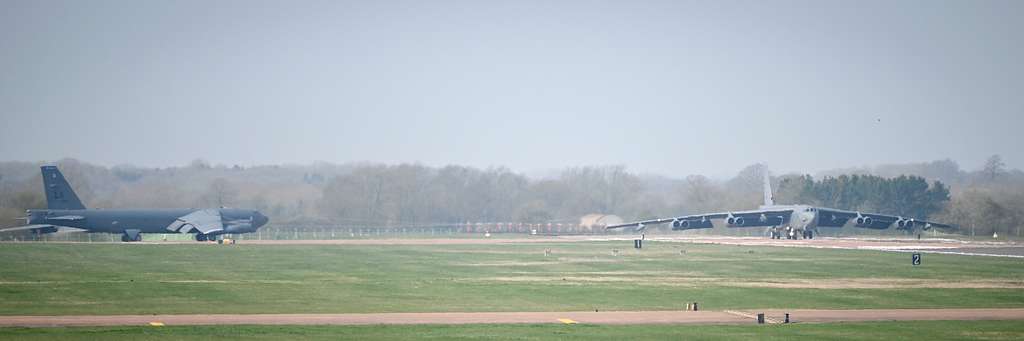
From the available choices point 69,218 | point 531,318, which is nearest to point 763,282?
point 531,318

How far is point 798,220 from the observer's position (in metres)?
94.2

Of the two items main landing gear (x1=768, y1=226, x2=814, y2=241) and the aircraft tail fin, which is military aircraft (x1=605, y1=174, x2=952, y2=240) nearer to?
main landing gear (x1=768, y1=226, x2=814, y2=241)

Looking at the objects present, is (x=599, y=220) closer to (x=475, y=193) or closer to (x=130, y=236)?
(x=475, y=193)

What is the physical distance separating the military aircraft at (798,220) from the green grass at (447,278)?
2228 cm

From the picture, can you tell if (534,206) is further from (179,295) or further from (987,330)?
(987,330)

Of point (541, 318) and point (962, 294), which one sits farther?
point (962, 294)

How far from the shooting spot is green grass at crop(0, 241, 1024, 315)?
33.8 metres

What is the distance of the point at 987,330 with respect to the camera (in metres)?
26.6

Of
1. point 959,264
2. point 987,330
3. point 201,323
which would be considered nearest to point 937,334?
point 987,330

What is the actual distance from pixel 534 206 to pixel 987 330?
118 meters

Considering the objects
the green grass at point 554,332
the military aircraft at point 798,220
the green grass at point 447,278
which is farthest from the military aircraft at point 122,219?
the green grass at point 554,332

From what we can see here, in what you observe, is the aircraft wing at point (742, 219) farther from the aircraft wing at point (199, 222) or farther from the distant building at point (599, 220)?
the aircraft wing at point (199, 222)

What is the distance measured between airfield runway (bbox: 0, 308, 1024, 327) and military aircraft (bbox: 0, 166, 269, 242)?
59668 millimetres

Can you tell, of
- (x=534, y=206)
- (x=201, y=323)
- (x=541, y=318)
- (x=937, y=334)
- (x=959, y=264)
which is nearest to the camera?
(x=937, y=334)
